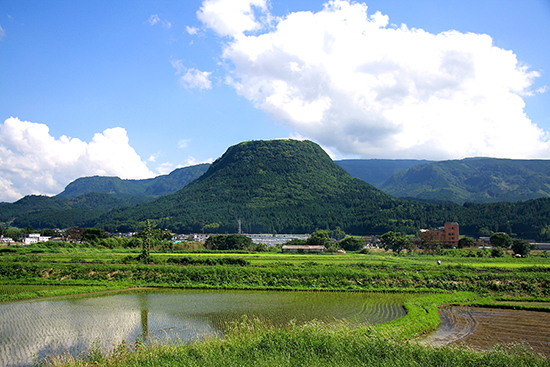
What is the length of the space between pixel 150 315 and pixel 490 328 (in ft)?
67.6

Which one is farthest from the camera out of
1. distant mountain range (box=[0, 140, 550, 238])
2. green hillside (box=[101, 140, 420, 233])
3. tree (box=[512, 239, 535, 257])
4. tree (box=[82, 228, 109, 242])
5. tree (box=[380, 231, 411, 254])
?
green hillside (box=[101, 140, 420, 233])

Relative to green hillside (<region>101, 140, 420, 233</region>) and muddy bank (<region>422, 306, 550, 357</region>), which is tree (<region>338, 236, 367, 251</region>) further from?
muddy bank (<region>422, 306, 550, 357</region>)

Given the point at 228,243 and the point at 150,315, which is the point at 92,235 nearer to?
the point at 228,243

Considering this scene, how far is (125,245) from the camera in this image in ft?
261

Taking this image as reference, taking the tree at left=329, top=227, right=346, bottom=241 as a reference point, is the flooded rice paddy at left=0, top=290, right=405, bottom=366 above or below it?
above

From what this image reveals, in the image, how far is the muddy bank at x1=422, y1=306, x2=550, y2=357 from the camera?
18.2m

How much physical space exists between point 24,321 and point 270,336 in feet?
54.8

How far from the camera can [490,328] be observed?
828 inches

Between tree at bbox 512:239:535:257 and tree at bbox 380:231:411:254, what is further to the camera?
tree at bbox 380:231:411:254

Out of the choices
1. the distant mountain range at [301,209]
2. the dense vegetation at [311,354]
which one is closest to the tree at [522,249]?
the distant mountain range at [301,209]

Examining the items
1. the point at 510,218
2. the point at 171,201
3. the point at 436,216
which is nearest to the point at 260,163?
the point at 171,201

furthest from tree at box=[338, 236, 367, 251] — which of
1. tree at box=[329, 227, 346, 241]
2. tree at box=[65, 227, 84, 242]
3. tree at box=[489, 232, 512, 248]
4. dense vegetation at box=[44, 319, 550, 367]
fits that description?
tree at box=[65, 227, 84, 242]

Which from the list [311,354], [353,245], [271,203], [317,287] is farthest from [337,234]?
[311,354]

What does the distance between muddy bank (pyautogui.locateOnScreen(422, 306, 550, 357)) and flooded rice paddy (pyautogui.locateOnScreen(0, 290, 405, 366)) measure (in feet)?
11.5
